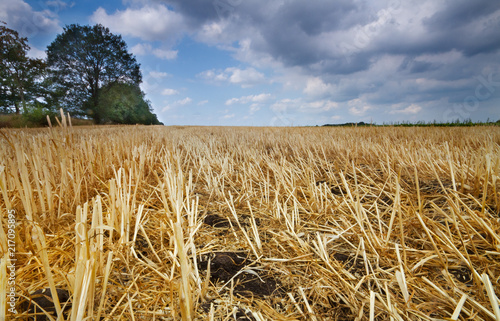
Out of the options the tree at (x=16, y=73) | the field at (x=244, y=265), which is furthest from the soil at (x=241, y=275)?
the tree at (x=16, y=73)

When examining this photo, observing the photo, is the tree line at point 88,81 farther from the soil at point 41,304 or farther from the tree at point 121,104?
the soil at point 41,304

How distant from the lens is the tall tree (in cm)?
2053

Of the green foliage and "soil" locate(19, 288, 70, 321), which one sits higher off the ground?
the green foliage

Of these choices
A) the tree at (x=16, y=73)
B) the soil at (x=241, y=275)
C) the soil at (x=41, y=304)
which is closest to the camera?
the soil at (x=41, y=304)

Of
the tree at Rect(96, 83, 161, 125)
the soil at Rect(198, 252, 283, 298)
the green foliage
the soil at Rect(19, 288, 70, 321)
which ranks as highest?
the tree at Rect(96, 83, 161, 125)

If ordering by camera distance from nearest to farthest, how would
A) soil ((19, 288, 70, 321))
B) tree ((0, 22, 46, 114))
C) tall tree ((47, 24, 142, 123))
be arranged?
1. soil ((19, 288, 70, 321))
2. tree ((0, 22, 46, 114))
3. tall tree ((47, 24, 142, 123))

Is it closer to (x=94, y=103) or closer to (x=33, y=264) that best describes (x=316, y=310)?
(x=33, y=264)

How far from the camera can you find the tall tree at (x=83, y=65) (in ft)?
67.4

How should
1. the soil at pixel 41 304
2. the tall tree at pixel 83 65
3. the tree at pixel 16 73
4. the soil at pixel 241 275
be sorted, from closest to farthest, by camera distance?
the soil at pixel 41 304, the soil at pixel 241 275, the tree at pixel 16 73, the tall tree at pixel 83 65

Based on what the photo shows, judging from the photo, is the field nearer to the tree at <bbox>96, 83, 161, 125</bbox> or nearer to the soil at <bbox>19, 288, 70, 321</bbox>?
the soil at <bbox>19, 288, 70, 321</bbox>

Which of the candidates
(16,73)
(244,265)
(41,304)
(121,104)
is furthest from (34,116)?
(244,265)

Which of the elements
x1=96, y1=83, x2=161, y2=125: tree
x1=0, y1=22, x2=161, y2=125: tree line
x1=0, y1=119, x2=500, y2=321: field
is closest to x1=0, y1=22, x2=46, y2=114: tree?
x1=0, y1=22, x2=161, y2=125: tree line

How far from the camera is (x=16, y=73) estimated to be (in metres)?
14.7

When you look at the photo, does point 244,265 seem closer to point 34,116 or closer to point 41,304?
point 41,304
